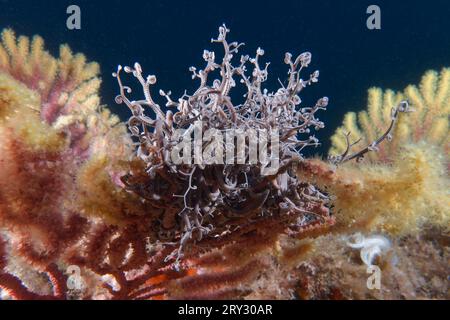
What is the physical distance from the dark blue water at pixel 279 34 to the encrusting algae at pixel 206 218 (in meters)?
13.1

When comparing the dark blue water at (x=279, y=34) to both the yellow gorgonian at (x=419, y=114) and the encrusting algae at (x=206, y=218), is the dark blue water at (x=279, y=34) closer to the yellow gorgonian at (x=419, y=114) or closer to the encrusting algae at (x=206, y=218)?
the yellow gorgonian at (x=419, y=114)

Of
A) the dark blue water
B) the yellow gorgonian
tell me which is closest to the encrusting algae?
the yellow gorgonian

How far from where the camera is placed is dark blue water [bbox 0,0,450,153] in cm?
1460

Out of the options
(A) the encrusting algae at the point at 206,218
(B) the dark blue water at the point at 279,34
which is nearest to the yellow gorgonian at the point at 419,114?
(A) the encrusting algae at the point at 206,218

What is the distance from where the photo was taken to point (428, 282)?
6.89 feet

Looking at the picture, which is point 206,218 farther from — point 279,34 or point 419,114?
point 279,34

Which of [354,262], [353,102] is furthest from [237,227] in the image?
[353,102]

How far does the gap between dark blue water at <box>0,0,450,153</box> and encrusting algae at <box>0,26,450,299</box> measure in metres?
13.1

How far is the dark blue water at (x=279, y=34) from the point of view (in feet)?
47.9

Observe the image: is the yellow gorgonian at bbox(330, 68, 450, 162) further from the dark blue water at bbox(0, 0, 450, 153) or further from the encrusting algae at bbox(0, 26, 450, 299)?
the dark blue water at bbox(0, 0, 450, 153)

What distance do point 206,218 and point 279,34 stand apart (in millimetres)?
14857

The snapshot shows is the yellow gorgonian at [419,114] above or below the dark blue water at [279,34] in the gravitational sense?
below
